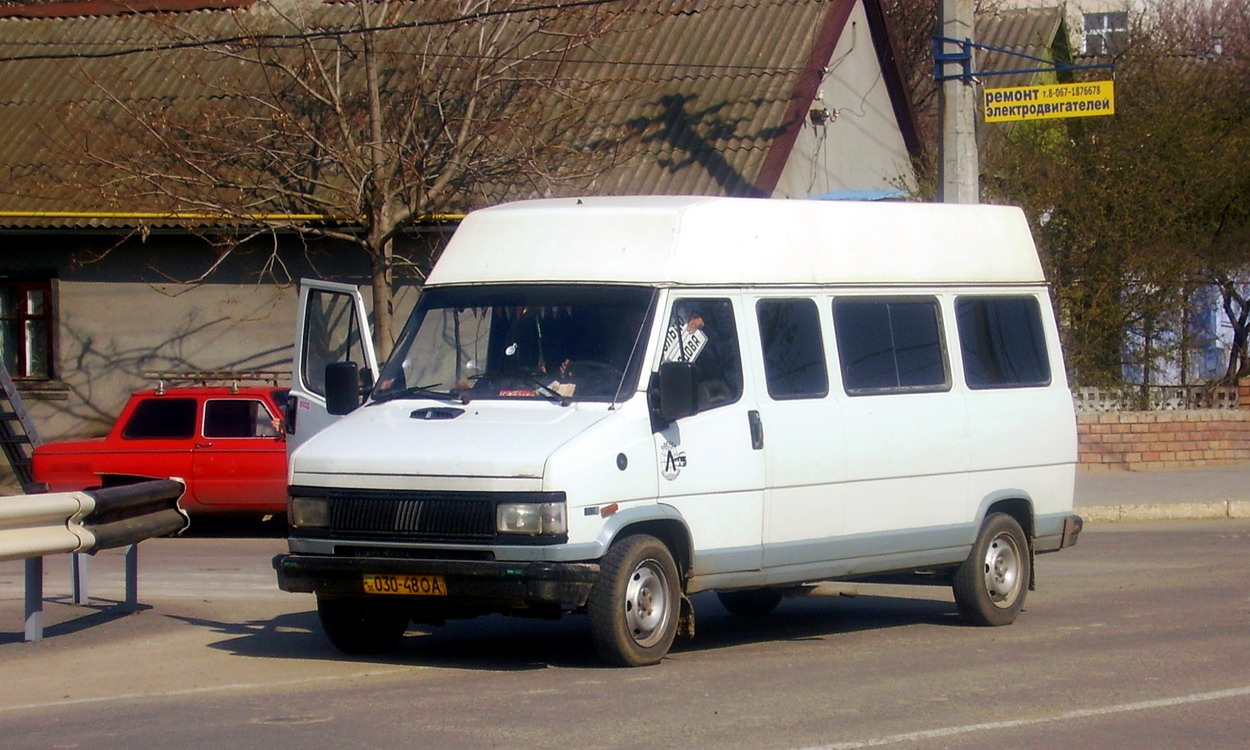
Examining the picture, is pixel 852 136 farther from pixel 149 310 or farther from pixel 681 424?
pixel 681 424

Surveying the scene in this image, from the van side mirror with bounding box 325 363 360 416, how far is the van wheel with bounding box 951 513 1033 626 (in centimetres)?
402

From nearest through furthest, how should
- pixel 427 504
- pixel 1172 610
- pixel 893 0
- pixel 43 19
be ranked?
pixel 427 504 < pixel 1172 610 < pixel 43 19 < pixel 893 0

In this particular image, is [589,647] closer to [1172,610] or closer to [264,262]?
[1172,610]

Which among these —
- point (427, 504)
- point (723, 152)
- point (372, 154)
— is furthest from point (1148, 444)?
point (427, 504)

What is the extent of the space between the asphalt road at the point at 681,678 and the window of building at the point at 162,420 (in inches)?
198

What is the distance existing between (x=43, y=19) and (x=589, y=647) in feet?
75.0

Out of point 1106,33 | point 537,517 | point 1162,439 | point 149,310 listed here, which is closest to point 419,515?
point 537,517

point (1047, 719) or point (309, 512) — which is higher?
point (309, 512)

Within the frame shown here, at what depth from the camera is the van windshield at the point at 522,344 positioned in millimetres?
9133

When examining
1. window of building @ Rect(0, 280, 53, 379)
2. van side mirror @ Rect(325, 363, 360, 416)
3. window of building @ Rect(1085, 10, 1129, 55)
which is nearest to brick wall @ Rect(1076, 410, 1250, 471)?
window of building @ Rect(1085, 10, 1129, 55)

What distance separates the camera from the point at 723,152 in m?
22.5

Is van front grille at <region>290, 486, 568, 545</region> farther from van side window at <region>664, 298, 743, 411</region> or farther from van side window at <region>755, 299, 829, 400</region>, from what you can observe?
van side window at <region>755, 299, 829, 400</region>

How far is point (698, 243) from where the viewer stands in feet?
30.9

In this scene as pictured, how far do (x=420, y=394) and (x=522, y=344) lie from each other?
0.64 m
